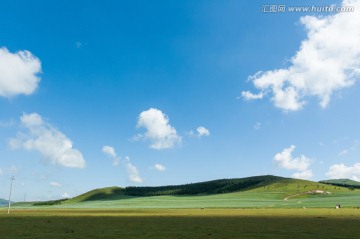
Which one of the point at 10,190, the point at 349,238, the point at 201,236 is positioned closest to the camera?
the point at 349,238

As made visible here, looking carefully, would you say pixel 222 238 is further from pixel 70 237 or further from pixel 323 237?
pixel 70 237

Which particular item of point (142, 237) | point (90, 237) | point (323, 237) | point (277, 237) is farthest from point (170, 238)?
point (323, 237)

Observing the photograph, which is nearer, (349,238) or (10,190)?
(349,238)

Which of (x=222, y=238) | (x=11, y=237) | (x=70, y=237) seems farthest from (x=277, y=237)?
(x=11, y=237)

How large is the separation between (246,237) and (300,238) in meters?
5.09

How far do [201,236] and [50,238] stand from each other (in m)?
14.5

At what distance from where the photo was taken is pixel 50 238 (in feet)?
117

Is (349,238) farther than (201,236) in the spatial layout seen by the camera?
No

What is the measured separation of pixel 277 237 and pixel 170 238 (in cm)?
1050

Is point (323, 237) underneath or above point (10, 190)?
underneath

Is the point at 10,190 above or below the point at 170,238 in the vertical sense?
above

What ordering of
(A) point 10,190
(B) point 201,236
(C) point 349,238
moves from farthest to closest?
(A) point 10,190, (B) point 201,236, (C) point 349,238

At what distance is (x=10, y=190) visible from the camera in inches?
4055

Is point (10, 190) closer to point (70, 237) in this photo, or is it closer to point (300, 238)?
point (70, 237)
